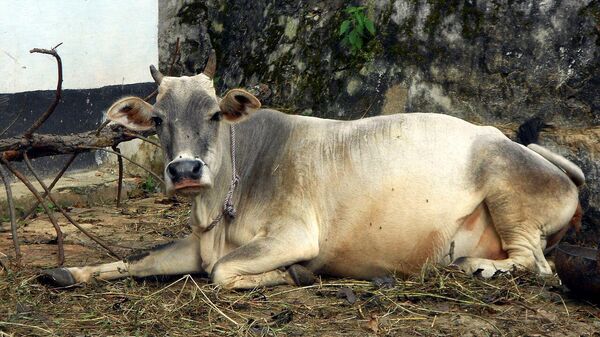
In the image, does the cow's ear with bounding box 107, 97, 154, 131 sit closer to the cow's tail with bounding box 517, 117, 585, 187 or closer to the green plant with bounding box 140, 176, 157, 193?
the cow's tail with bounding box 517, 117, 585, 187

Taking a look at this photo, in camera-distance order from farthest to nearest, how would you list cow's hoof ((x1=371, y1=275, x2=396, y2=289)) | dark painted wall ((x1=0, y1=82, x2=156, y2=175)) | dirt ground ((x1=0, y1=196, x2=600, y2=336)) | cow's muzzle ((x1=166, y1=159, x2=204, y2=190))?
dark painted wall ((x1=0, y1=82, x2=156, y2=175)) → cow's hoof ((x1=371, y1=275, x2=396, y2=289)) → cow's muzzle ((x1=166, y1=159, x2=204, y2=190)) → dirt ground ((x1=0, y1=196, x2=600, y2=336))

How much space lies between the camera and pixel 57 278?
5.95m

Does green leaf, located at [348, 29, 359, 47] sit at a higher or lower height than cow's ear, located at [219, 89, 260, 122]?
higher

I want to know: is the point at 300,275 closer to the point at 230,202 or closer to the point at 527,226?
the point at 230,202

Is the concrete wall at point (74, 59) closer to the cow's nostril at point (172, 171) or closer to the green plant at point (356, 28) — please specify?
the green plant at point (356, 28)

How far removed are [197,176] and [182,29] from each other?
434 centimetres

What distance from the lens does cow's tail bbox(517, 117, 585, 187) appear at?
638 centimetres

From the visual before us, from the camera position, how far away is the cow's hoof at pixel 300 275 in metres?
5.86

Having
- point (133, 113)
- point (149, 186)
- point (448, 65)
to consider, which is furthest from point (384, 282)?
point (149, 186)

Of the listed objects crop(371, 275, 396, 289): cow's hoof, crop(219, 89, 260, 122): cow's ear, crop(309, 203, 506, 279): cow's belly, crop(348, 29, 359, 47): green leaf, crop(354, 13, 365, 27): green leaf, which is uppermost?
crop(354, 13, 365, 27): green leaf

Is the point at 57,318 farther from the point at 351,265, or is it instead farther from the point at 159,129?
the point at 351,265

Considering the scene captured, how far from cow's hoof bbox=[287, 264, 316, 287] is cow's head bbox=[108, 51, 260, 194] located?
28.0 inches

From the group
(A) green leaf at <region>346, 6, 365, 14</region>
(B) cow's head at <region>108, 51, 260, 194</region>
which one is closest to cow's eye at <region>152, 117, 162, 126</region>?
(B) cow's head at <region>108, 51, 260, 194</region>

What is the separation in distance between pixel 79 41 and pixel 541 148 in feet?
14.5
